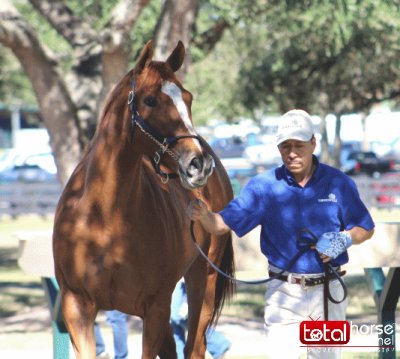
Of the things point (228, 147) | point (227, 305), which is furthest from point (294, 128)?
point (228, 147)

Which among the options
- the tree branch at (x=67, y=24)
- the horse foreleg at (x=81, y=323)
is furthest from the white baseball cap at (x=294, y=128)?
the tree branch at (x=67, y=24)

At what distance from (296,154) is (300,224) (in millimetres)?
342

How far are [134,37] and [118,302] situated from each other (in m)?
10.1

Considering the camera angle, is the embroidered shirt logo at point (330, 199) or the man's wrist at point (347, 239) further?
the embroidered shirt logo at point (330, 199)

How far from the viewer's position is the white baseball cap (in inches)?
198

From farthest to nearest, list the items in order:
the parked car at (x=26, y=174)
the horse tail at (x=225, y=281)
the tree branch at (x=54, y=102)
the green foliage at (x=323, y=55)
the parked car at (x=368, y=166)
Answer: the parked car at (x=368, y=166) → the parked car at (x=26, y=174) → the green foliage at (x=323, y=55) → the tree branch at (x=54, y=102) → the horse tail at (x=225, y=281)

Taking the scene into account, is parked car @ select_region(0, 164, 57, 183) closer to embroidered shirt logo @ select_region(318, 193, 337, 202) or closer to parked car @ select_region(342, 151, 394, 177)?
parked car @ select_region(342, 151, 394, 177)

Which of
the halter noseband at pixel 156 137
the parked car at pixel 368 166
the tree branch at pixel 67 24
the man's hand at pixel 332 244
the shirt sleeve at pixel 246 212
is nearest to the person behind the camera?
the man's hand at pixel 332 244

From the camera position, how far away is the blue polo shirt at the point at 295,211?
16.7ft

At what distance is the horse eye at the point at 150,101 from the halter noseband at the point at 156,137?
0.08 m

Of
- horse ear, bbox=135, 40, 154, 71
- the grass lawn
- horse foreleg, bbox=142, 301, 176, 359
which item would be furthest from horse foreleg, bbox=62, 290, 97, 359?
the grass lawn

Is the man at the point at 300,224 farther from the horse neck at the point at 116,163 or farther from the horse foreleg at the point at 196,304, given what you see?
the horse foreleg at the point at 196,304

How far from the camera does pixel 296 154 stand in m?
5.07

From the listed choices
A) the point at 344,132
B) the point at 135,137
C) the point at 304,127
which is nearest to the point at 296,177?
the point at 304,127
